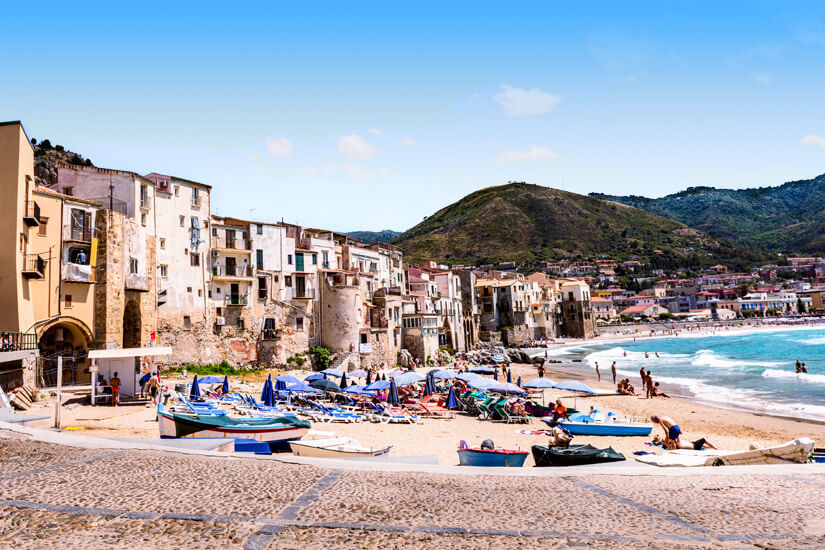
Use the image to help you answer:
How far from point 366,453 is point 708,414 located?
827 inches

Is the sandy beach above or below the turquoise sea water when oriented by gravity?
above

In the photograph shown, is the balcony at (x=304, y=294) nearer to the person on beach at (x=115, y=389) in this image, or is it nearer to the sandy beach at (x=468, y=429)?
the person on beach at (x=115, y=389)

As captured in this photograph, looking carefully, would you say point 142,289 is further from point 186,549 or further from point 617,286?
point 617,286

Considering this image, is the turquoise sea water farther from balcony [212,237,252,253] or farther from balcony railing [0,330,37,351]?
balcony railing [0,330,37,351]

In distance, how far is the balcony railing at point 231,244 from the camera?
38.9 metres

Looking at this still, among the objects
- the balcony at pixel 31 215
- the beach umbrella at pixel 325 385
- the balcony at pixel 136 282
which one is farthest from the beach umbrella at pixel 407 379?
the balcony at pixel 31 215

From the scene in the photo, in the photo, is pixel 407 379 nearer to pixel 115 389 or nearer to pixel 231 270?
pixel 115 389

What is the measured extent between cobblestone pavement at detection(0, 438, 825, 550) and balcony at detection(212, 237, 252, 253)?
30.5 metres

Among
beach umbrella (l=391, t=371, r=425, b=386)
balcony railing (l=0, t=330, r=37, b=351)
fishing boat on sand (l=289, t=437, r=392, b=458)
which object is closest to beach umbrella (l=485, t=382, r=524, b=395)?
beach umbrella (l=391, t=371, r=425, b=386)

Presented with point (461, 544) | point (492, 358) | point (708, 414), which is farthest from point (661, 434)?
point (492, 358)

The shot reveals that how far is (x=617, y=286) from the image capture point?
17575 cm

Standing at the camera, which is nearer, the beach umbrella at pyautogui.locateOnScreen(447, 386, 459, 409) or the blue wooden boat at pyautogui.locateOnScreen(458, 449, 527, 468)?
the blue wooden boat at pyautogui.locateOnScreen(458, 449, 527, 468)

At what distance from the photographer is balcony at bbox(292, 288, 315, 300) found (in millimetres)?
42438

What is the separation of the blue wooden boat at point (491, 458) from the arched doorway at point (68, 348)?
21.4 m
